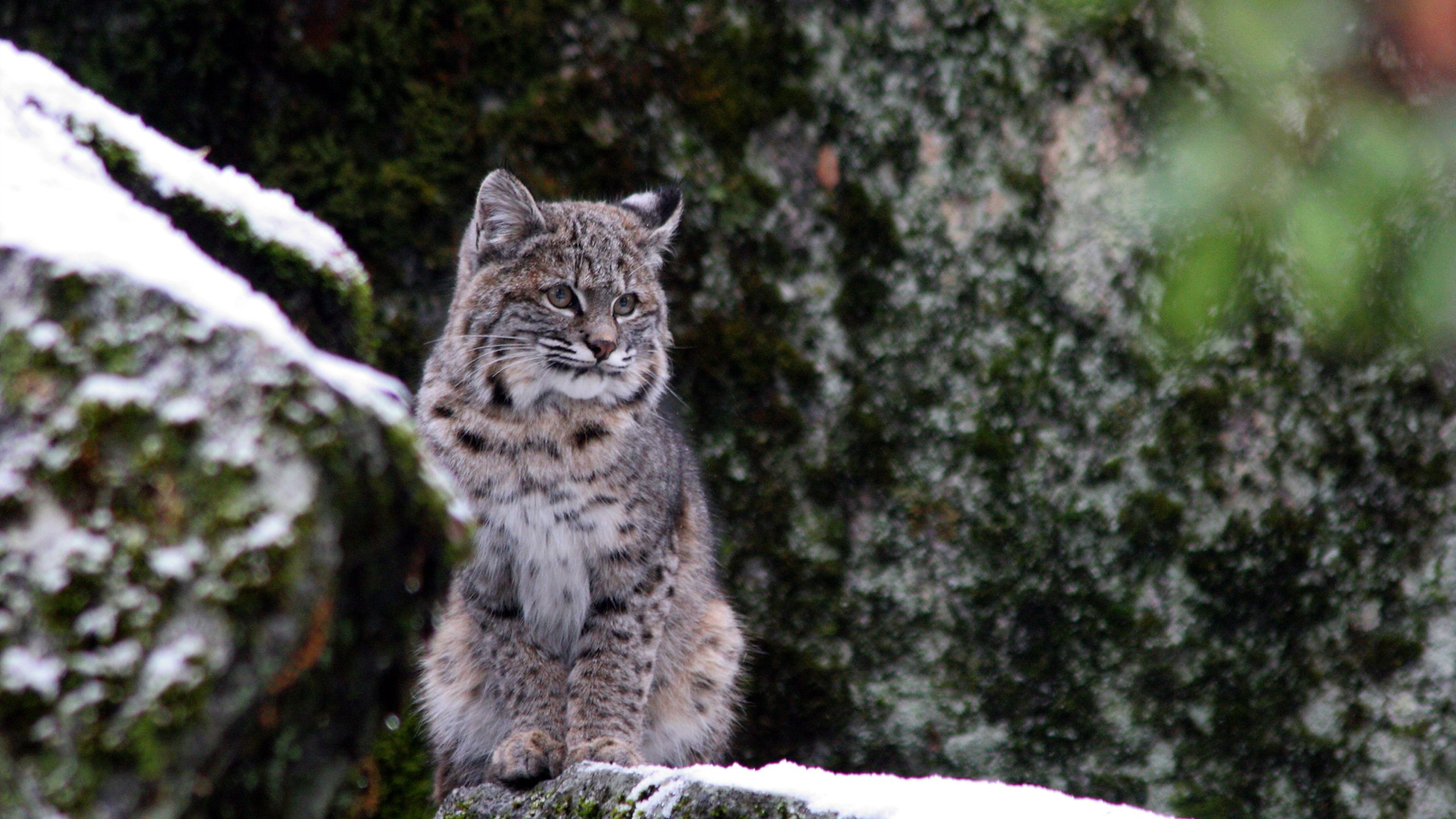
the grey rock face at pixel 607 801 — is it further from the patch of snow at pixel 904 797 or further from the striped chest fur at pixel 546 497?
the striped chest fur at pixel 546 497

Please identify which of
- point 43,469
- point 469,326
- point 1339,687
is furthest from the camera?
point 1339,687

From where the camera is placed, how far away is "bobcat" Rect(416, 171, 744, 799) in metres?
3.68

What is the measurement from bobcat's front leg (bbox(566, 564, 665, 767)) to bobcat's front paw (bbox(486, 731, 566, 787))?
0.09 meters

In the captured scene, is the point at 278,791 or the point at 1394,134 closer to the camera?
the point at 278,791

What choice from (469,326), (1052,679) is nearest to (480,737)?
(469,326)

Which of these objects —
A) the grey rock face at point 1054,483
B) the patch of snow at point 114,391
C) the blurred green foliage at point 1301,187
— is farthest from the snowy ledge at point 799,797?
the blurred green foliage at point 1301,187

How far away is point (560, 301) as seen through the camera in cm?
386

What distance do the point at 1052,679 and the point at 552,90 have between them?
2.79 m

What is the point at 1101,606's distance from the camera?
13.7 ft

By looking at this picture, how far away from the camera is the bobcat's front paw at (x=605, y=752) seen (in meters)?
3.54

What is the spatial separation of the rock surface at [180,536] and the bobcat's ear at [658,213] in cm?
256

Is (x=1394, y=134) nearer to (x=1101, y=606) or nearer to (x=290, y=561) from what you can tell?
(x=1101, y=606)

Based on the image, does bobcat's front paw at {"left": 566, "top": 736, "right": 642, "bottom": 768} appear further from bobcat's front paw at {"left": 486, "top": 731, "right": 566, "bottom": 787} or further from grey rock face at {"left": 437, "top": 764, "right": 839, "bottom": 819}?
grey rock face at {"left": 437, "top": 764, "right": 839, "bottom": 819}

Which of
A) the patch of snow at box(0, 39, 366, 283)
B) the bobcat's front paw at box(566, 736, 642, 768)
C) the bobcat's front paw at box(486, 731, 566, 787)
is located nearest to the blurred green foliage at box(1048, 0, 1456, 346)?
the bobcat's front paw at box(566, 736, 642, 768)
